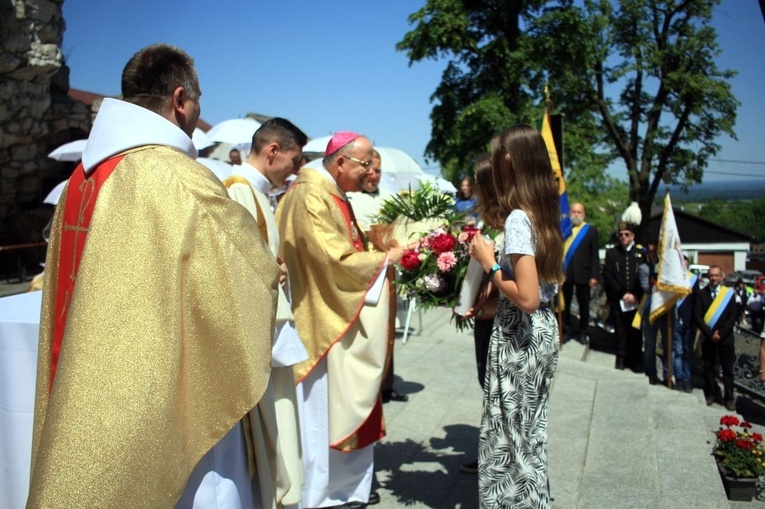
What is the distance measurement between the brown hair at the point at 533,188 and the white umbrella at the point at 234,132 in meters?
6.28

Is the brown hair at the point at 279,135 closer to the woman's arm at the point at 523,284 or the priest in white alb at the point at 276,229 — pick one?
the priest in white alb at the point at 276,229

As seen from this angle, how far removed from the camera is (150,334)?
1.85 meters

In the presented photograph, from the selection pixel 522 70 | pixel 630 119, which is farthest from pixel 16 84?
pixel 630 119

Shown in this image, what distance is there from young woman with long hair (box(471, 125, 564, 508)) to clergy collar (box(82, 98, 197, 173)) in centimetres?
159

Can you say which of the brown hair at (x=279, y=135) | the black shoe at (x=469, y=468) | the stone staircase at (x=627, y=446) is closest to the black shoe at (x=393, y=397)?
the stone staircase at (x=627, y=446)

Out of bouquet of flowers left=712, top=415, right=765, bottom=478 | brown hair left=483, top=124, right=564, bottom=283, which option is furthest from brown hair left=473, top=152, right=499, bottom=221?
bouquet of flowers left=712, top=415, right=765, bottom=478

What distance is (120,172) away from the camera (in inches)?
78.4

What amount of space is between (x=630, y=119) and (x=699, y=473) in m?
24.1

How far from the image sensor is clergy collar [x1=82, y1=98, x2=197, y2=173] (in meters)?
2.05

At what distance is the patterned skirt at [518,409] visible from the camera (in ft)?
10.4

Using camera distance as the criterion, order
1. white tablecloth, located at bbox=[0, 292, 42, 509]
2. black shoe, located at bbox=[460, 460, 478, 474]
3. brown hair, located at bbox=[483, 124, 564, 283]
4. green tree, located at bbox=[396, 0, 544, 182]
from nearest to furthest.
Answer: white tablecloth, located at bbox=[0, 292, 42, 509]
brown hair, located at bbox=[483, 124, 564, 283]
black shoe, located at bbox=[460, 460, 478, 474]
green tree, located at bbox=[396, 0, 544, 182]

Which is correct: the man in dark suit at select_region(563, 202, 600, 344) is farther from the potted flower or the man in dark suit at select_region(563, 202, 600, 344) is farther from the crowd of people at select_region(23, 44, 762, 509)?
the crowd of people at select_region(23, 44, 762, 509)

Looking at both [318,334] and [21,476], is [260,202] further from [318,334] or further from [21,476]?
[21,476]

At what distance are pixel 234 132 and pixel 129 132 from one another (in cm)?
770
